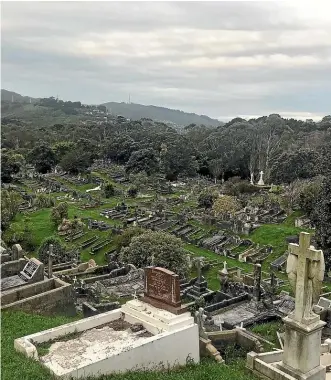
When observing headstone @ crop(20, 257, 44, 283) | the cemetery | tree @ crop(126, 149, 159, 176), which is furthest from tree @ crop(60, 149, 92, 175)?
headstone @ crop(20, 257, 44, 283)

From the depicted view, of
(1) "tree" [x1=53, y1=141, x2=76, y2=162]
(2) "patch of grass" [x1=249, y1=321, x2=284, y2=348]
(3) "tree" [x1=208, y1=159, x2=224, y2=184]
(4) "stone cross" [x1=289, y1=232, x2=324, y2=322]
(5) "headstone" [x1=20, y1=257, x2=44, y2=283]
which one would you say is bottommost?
(2) "patch of grass" [x1=249, y1=321, x2=284, y2=348]

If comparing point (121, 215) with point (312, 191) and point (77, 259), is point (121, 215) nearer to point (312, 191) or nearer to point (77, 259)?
point (77, 259)

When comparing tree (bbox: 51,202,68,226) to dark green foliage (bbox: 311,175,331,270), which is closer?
Result: dark green foliage (bbox: 311,175,331,270)

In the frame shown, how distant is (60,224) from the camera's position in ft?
118

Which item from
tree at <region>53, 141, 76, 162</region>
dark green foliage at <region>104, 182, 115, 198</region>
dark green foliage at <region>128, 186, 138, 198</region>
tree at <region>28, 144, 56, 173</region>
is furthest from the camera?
tree at <region>53, 141, 76, 162</region>

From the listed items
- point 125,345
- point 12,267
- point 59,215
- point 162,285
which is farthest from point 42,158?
point 125,345

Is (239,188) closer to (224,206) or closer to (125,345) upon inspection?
(224,206)

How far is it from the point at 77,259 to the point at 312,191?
17.0m

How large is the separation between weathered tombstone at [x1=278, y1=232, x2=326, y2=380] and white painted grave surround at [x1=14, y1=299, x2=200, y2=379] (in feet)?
7.84

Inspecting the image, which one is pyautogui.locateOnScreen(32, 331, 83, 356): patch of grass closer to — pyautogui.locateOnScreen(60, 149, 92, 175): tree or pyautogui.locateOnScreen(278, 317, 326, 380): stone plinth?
pyautogui.locateOnScreen(278, 317, 326, 380): stone plinth

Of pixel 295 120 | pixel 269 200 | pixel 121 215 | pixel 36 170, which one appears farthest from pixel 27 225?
pixel 295 120

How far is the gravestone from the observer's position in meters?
11.4

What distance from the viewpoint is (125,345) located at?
10.4 meters

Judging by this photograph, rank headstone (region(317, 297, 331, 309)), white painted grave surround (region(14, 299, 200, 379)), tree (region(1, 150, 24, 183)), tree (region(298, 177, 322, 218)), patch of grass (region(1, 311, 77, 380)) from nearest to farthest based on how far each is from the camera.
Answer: patch of grass (region(1, 311, 77, 380))
white painted grave surround (region(14, 299, 200, 379))
headstone (region(317, 297, 331, 309))
tree (region(298, 177, 322, 218))
tree (region(1, 150, 24, 183))
